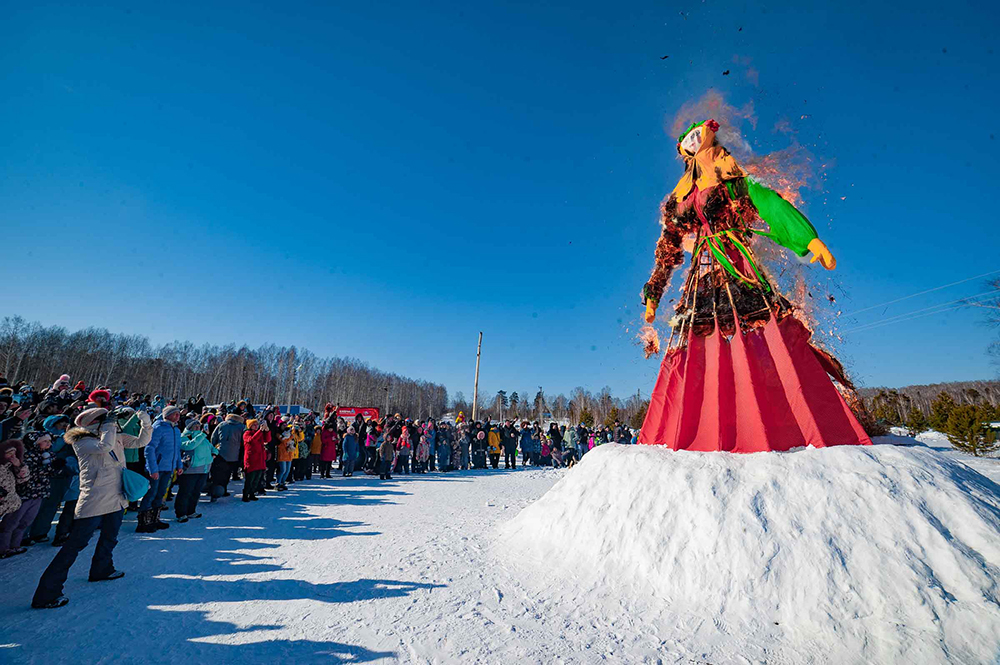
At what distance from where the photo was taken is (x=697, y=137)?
536cm

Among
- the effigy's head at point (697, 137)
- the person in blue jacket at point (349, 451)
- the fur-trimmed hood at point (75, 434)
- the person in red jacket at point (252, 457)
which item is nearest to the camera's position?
the fur-trimmed hood at point (75, 434)

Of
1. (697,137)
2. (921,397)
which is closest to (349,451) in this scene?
(697,137)

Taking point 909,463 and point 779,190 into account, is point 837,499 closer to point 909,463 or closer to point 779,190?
point 909,463

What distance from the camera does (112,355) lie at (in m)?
53.5

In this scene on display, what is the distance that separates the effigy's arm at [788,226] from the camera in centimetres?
417

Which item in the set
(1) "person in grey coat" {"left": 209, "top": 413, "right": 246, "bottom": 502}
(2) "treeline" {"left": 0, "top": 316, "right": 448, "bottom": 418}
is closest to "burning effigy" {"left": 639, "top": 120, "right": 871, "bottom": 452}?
(1) "person in grey coat" {"left": 209, "top": 413, "right": 246, "bottom": 502}

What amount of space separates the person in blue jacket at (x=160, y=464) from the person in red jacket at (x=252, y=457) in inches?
69.0

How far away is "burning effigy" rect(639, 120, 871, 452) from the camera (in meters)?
4.27

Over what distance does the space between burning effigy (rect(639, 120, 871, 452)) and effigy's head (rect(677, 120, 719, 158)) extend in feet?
0.04

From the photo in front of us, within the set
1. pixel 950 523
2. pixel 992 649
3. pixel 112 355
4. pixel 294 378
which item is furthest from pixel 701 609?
pixel 112 355

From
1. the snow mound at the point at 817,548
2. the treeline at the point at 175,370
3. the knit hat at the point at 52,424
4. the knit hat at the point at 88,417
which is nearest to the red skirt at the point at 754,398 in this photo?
the snow mound at the point at 817,548

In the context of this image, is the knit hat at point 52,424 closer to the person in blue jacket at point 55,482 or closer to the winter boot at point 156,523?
the person in blue jacket at point 55,482

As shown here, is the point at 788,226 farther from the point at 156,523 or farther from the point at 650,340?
the point at 156,523

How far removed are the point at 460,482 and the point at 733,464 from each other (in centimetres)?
924
